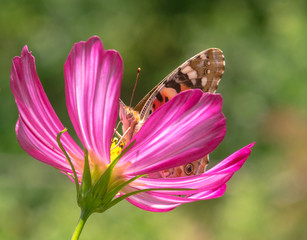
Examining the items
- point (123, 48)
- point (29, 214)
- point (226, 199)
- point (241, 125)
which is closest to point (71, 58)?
point (29, 214)

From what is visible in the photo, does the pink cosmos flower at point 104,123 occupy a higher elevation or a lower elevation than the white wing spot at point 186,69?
higher

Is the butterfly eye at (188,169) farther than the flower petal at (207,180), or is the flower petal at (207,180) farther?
the butterfly eye at (188,169)

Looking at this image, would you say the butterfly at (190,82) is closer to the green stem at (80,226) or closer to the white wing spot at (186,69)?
the white wing spot at (186,69)

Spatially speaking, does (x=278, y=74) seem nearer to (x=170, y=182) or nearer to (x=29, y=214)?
(x=29, y=214)

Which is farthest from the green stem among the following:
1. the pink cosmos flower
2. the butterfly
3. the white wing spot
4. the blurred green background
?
the blurred green background

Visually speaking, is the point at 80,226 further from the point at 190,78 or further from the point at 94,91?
the point at 190,78

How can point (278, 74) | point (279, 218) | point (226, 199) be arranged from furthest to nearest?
point (278, 74), point (226, 199), point (279, 218)

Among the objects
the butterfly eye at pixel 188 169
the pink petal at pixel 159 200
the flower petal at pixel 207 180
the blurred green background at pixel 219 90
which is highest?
the flower petal at pixel 207 180

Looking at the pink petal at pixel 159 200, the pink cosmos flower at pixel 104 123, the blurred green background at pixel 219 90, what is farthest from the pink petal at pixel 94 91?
the blurred green background at pixel 219 90

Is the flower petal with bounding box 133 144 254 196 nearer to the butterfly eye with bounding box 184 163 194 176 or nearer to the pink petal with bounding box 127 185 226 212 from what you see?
the pink petal with bounding box 127 185 226 212
